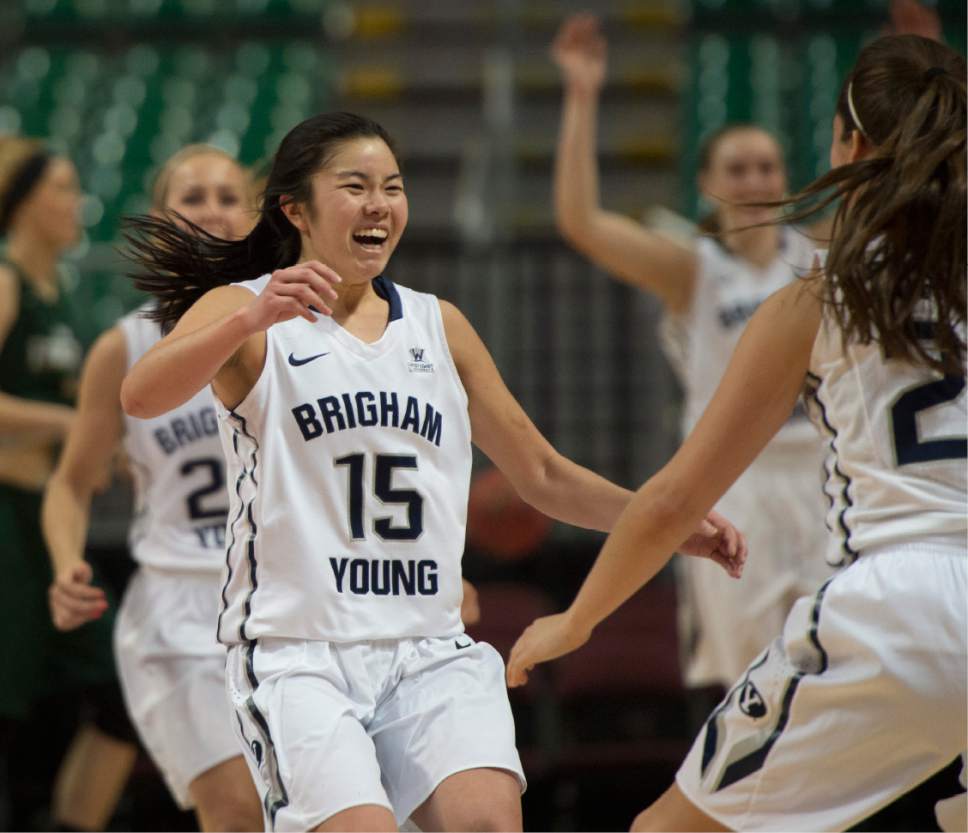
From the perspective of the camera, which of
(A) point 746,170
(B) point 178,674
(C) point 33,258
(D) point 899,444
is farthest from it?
(C) point 33,258

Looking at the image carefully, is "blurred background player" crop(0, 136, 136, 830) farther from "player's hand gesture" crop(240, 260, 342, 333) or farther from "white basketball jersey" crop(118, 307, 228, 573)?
"player's hand gesture" crop(240, 260, 342, 333)

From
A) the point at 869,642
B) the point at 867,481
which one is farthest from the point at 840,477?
the point at 869,642

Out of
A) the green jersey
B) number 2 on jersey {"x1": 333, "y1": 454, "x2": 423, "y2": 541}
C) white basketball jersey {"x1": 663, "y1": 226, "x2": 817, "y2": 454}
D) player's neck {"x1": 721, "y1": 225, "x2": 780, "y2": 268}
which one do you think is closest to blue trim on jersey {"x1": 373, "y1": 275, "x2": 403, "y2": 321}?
number 2 on jersey {"x1": 333, "y1": 454, "x2": 423, "y2": 541}

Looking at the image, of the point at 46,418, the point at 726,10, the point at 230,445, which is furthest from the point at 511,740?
the point at 726,10

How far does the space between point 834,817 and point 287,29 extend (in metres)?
12.1

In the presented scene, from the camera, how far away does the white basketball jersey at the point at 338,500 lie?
9.71ft

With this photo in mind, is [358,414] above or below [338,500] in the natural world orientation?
above

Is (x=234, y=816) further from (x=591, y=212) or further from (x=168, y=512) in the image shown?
(x=591, y=212)

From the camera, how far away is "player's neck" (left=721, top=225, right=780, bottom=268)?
555 cm

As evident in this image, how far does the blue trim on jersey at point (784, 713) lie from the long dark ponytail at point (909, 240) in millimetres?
484

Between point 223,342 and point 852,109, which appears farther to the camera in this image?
point 852,109

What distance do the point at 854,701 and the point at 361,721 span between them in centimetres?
93

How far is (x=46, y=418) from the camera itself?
17.1 ft

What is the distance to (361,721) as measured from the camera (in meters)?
2.93
